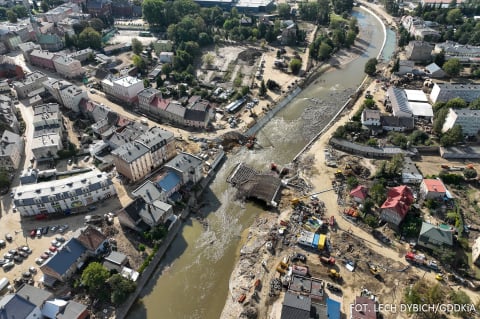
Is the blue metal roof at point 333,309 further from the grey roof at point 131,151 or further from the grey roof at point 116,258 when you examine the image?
the grey roof at point 131,151

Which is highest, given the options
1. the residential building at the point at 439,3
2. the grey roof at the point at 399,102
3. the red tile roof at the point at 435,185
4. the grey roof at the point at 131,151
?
the residential building at the point at 439,3

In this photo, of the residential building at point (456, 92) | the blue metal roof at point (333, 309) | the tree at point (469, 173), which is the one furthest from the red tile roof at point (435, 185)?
the residential building at point (456, 92)

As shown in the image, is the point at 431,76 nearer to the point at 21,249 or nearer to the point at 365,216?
the point at 365,216

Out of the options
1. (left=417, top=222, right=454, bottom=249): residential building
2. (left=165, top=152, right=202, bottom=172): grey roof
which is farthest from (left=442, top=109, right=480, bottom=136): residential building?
(left=165, top=152, right=202, bottom=172): grey roof

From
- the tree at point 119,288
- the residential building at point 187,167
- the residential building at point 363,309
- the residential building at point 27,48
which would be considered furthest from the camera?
the residential building at point 27,48

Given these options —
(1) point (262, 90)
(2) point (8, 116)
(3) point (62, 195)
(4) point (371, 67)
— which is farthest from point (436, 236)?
(2) point (8, 116)

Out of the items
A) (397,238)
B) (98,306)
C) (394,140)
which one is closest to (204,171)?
(98,306)
